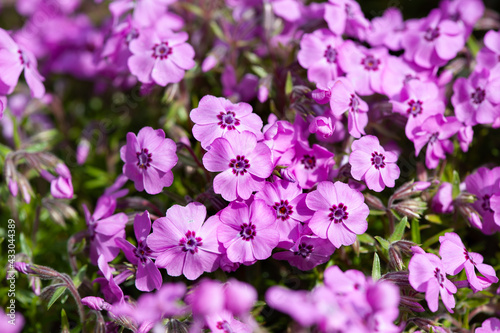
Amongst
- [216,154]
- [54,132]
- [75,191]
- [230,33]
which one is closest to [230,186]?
[216,154]

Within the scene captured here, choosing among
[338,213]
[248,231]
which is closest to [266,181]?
[248,231]

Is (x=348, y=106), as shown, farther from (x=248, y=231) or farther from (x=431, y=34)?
(x=431, y=34)

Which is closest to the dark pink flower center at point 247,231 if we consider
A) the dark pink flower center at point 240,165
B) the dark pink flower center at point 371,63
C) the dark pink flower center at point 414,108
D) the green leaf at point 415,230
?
the dark pink flower center at point 240,165

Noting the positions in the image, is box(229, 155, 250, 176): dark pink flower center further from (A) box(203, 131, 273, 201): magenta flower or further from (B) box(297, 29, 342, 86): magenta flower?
(B) box(297, 29, 342, 86): magenta flower

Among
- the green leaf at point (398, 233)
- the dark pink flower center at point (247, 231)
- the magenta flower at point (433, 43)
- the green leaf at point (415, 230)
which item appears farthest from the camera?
the magenta flower at point (433, 43)

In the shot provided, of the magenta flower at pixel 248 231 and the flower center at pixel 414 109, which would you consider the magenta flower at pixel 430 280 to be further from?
the flower center at pixel 414 109

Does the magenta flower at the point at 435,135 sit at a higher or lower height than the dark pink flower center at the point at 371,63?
lower
